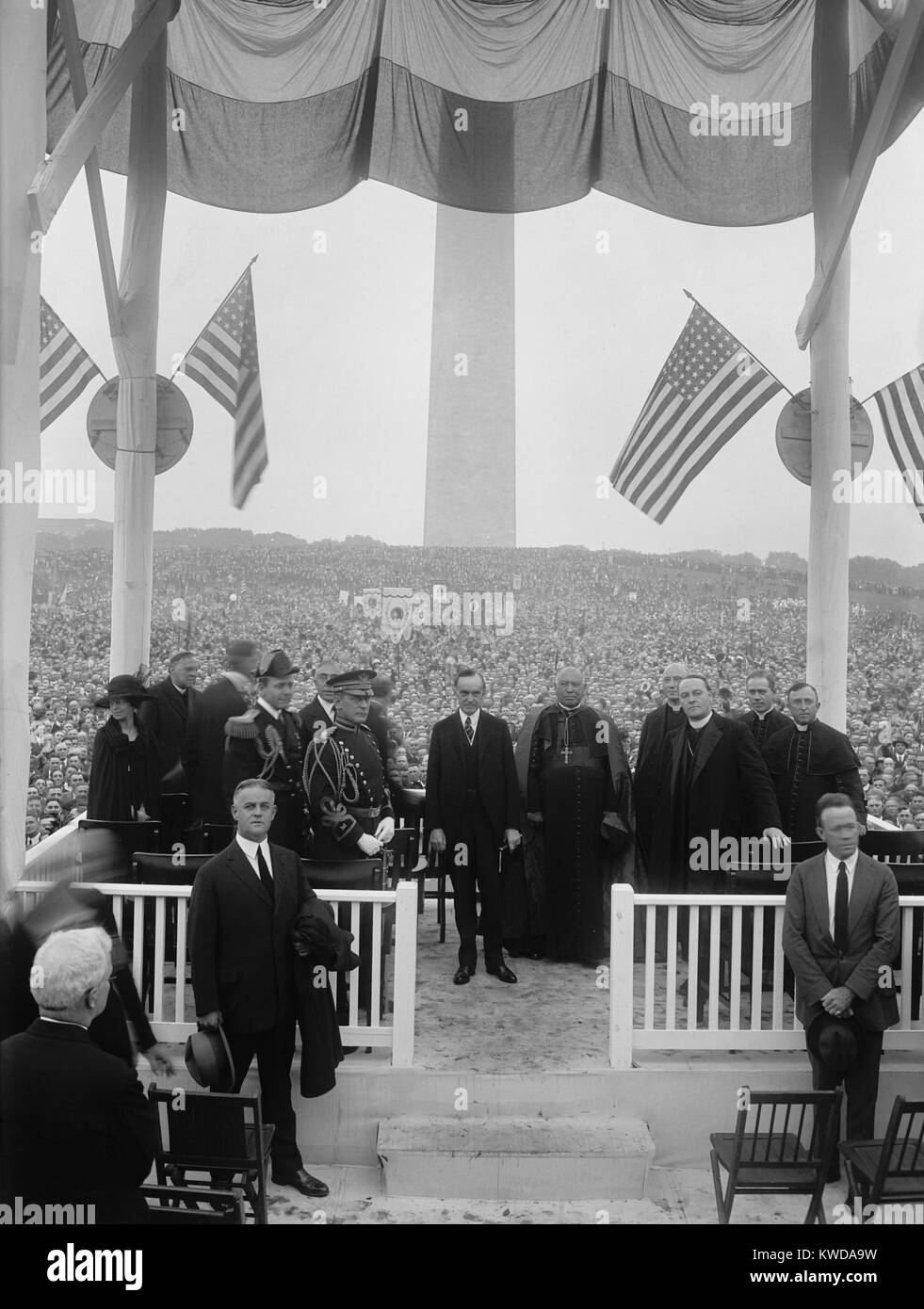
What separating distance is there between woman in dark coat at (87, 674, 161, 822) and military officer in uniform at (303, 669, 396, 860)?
1.19 meters

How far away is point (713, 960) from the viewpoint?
5.21m

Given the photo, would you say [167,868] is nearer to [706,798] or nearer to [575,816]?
[575,816]

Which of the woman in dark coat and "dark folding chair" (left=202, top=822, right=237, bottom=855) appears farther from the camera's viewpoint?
the woman in dark coat

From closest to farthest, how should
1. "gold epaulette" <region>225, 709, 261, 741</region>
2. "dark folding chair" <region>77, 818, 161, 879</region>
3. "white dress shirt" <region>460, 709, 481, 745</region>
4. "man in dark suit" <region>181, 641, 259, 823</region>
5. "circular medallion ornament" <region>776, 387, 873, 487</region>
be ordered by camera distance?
"gold epaulette" <region>225, 709, 261, 741</region>
"dark folding chair" <region>77, 818, 161, 879</region>
"white dress shirt" <region>460, 709, 481, 745</region>
"man in dark suit" <region>181, 641, 259, 823</region>
"circular medallion ornament" <region>776, 387, 873, 487</region>

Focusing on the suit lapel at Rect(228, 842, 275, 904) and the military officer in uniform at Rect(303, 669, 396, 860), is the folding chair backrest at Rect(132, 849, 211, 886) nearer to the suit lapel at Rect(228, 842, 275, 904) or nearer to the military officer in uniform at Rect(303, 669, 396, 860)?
the military officer in uniform at Rect(303, 669, 396, 860)

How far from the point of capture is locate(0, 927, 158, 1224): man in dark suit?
3.07 m

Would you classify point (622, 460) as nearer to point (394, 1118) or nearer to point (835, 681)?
point (835, 681)

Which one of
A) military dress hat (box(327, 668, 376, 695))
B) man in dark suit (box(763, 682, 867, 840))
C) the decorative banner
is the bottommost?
man in dark suit (box(763, 682, 867, 840))

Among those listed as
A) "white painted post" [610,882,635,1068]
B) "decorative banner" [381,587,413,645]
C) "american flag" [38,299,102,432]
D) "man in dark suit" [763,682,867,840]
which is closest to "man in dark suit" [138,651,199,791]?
"american flag" [38,299,102,432]

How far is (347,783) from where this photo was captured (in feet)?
19.7

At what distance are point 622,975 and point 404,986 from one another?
97 cm

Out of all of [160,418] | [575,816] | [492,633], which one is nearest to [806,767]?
[575,816]
